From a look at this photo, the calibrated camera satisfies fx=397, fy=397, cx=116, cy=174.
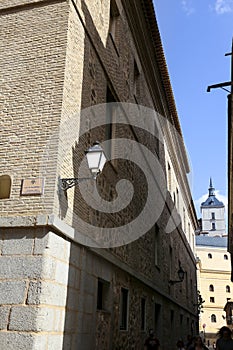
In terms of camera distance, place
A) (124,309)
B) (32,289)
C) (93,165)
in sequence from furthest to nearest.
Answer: (124,309)
(93,165)
(32,289)

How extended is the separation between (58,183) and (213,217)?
95.7 meters

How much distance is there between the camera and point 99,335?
7.18m

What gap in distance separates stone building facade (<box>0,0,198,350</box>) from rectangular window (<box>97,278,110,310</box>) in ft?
0.06

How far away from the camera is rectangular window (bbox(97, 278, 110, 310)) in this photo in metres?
7.67

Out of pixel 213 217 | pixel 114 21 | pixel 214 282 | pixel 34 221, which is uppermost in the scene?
pixel 213 217

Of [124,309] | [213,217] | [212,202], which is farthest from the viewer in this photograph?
[212,202]

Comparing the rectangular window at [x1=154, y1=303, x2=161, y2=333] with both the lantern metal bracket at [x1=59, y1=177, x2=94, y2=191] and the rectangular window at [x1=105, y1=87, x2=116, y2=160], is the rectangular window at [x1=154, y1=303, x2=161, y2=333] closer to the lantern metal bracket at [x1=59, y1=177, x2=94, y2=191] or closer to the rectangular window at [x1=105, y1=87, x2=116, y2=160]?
the rectangular window at [x1=105, y1=87, x2=116, y2=160]

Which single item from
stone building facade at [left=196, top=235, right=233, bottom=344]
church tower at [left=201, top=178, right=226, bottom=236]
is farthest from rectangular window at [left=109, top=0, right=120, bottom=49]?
church tower at [left=201, top=178, right=226, bottom=236]

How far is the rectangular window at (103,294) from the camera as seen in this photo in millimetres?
7673

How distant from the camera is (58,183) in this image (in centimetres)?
591

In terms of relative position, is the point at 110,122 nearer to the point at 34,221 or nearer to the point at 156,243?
the point at 34,221

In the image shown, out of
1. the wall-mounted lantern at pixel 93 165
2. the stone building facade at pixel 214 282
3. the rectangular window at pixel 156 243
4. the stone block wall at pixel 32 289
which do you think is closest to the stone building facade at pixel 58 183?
the stone block wall at pixel 32 289

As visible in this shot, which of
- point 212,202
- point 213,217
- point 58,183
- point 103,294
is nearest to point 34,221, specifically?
point 58,183

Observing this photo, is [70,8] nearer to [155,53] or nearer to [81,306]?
[81,306]
